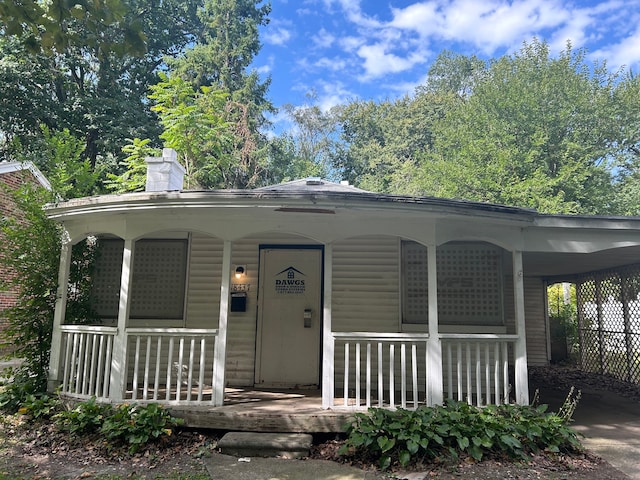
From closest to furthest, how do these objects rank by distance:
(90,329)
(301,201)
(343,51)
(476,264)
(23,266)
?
(301,201)
(90,329)
(23,266)
(476,264)
(343,51)

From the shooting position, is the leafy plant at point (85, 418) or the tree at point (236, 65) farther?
the tree at point (236, 65)

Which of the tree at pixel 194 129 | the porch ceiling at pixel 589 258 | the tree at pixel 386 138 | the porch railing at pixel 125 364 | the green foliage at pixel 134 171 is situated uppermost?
the tree at pixel 386 138

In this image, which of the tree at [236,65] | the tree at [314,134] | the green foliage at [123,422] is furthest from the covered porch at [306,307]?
the tree at [314,134]

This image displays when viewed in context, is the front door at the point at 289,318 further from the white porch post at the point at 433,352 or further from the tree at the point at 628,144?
the tree at the point at 628,144

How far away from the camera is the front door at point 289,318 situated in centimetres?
605

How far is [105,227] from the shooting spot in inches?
206

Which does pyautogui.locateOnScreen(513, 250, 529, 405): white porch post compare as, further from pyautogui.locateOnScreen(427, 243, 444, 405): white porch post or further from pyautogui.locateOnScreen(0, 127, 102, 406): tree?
pyautogui.locateOnScreen(0, 127, 102, 406): tree

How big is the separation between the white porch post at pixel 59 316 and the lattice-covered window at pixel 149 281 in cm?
92

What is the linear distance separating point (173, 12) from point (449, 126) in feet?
53.6

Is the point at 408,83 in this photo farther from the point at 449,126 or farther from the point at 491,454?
the point at 491,454

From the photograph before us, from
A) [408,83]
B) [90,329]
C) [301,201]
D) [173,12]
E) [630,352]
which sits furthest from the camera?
[408,83]

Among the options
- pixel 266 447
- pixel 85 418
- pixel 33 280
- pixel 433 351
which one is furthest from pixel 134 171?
pixel 433 351

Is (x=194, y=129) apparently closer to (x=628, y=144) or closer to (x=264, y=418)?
(x=264, y=418)

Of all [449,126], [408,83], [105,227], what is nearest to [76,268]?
[105,227]
